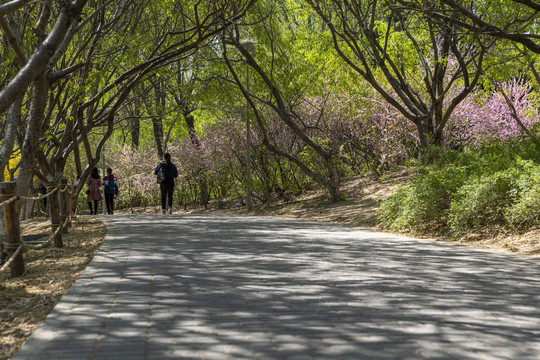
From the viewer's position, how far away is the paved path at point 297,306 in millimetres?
4086

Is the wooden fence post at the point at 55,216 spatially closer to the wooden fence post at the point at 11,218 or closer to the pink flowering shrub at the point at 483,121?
the wooden fence post at the point at 11,218

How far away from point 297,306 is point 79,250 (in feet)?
19.3

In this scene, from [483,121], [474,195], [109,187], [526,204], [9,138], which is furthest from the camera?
[109,187]

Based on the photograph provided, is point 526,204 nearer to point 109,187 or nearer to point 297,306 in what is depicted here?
point 297,306

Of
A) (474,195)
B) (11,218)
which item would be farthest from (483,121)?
(11,218)

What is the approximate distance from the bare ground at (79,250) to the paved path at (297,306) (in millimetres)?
283

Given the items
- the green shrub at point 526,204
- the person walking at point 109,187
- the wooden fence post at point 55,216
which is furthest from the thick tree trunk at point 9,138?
the person walking at point 109,187

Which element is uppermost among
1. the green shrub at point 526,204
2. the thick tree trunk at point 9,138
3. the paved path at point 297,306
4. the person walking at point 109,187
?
the thick tree trunk at point 9,138

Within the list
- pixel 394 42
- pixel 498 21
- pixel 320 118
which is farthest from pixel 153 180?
pixel 498 21

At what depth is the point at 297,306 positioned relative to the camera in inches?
211

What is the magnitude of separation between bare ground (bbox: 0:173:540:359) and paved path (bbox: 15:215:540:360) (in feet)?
0.93

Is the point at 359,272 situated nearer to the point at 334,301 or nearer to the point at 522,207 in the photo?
the point at 334,301

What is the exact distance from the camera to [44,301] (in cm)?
585

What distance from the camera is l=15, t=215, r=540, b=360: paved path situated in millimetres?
4086
